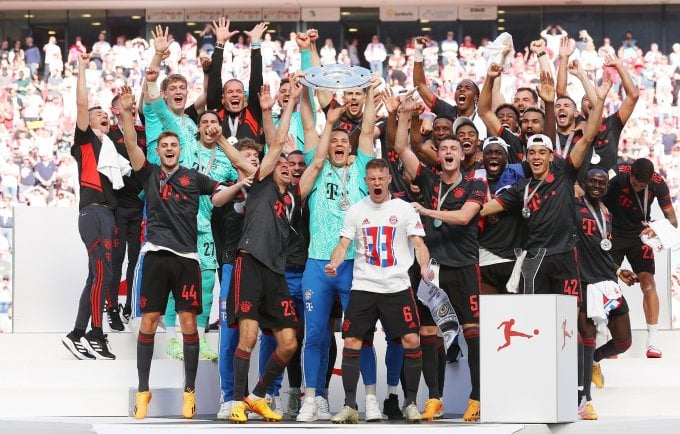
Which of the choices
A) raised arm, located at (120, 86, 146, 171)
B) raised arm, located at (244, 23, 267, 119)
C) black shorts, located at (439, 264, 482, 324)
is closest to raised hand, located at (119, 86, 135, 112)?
raised arm, located at (120, 86, 146, 171)

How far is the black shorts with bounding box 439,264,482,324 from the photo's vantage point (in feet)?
27.5

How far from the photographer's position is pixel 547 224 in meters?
8.45

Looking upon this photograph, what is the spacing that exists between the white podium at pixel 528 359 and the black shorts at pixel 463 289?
351mm

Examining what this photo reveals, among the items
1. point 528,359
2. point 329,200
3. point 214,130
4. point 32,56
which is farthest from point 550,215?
point 32,56

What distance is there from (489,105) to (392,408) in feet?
8.04

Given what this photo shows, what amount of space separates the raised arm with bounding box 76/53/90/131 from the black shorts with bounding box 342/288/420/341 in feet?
7.88

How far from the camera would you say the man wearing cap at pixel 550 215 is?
27.6 feet

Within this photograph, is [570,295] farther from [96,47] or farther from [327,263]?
[96,47]

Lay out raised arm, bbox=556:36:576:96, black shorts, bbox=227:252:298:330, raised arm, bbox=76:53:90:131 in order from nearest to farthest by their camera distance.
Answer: black shorts, bbox=227:252:298:330 → raised arm, bbox=76:53:90:131 → raised arm, bbox=556:36:576:96

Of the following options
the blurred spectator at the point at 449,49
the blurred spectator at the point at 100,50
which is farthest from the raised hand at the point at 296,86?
the blurred spectator at the point at 100,50

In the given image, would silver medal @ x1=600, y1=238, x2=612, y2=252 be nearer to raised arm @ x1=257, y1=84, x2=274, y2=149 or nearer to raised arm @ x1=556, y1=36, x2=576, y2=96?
raised arm @ x1=556, y1=36, x2=576, y2=96

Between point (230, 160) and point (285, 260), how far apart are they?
0.77 metres

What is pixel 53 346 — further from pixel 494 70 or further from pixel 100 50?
pixel 100 50

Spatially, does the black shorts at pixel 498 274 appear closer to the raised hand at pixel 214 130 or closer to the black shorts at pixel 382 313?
the black shorts at pixel 382 313
